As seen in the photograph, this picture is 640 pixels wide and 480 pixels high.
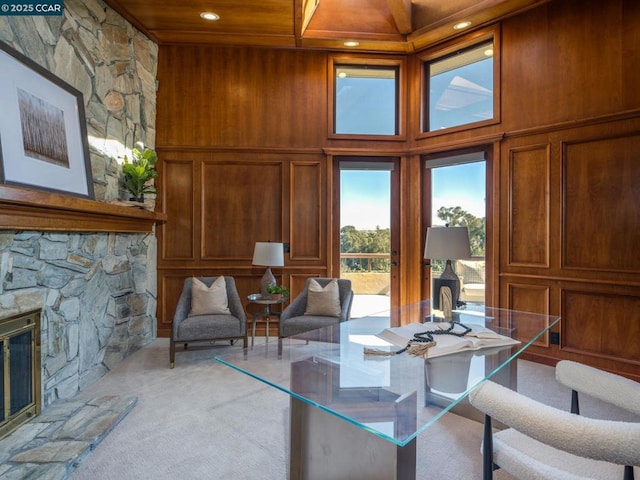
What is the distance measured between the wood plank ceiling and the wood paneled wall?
0.69ft

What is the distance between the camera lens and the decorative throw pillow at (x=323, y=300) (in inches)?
149

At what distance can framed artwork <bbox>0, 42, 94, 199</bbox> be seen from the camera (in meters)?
2.28

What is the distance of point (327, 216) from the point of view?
14.9 ft

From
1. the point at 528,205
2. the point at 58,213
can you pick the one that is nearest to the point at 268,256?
the point at 58,213

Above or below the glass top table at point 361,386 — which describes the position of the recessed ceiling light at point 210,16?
above

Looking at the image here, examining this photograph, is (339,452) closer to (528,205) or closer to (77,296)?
(77,296)

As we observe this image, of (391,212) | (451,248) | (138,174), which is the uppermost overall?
(138,174)

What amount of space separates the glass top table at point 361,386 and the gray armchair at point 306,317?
4.41 feet

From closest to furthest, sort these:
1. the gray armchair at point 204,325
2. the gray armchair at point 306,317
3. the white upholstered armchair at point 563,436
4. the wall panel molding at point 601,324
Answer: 1. the white upholstered armchair at point 563,436
2. the wall panel molding at point 601,324
3. the gray armchair at point 204,325
4. the gray armchair at point 306,317

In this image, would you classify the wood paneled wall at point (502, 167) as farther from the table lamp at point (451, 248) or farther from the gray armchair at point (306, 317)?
the table lamp at point (451, 248)

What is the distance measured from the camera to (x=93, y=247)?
315 centimetres

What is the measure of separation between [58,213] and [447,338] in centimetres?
264

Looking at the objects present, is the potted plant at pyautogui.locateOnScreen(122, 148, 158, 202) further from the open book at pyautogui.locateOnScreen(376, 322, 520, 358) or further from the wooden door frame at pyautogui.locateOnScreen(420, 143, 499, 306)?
the wooden door frame at pyautogui.locateOnScreen(420, 143, 499, 306)

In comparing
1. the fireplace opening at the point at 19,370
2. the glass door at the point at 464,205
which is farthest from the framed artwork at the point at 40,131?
the glass door at the point at 464,205
